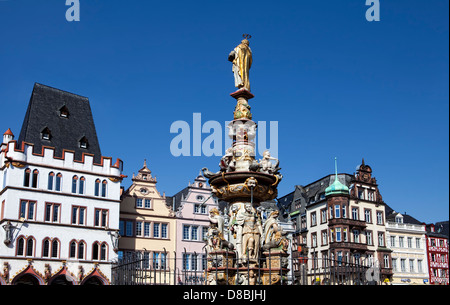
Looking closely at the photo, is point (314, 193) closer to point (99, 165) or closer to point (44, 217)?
point (99, 165)

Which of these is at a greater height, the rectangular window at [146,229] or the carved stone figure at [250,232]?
the rectangular window at [146,229]

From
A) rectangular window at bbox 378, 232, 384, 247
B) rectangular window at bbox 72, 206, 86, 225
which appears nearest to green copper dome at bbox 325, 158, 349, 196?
rectangular window at bbox 378, 232, 384, 247

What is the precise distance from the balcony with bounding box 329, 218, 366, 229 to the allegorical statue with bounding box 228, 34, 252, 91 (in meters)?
41.1

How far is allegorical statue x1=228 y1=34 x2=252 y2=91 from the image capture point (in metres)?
21.7

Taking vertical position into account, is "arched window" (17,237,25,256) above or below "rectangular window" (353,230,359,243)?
below

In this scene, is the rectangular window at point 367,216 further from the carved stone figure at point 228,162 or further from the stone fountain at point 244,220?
the carved stone figure at point 228,162

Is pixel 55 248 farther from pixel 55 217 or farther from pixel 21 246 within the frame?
pixel 21 246

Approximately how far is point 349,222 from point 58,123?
33.2m

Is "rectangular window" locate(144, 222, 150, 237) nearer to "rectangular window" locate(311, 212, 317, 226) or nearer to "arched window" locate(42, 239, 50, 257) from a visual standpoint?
"arched window" locate(42, 239, 50, 257)

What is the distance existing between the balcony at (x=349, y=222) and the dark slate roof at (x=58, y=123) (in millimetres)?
26774

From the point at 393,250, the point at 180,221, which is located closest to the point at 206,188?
the point at 180,221

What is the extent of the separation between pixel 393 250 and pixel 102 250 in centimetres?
3449

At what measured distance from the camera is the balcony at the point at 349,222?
59656 millimetres

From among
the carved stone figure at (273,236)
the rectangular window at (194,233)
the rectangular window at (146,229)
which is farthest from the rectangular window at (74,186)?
the carved stone figure at (273,236)
